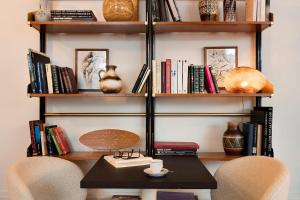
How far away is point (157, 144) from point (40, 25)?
114 centimetres

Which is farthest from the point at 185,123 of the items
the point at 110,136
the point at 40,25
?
the point at 40,25

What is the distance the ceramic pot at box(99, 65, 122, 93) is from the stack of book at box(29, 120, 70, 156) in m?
0.46

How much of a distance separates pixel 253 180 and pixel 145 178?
1.96 ft

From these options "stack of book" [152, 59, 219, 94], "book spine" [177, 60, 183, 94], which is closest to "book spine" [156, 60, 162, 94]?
"stack of book" [152, 59, 219, 94]

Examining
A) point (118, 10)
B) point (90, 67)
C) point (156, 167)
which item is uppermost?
point (118, 10)

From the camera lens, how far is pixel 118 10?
6.86 feet

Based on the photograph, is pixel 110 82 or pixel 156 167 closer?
A: pixel 156 167

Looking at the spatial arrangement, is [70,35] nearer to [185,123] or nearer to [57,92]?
[57,92]

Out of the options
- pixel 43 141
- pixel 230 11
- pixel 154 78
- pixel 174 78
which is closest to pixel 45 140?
pixel 43 141

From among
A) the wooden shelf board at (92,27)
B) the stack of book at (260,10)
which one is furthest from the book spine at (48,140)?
the stack of book at (260,10)

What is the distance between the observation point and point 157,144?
217cm

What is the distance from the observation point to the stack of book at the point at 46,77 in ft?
6.82

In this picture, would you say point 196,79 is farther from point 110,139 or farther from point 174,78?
point 110,139

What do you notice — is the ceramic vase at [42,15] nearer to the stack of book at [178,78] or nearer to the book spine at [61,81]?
the book spine at [61,81]
